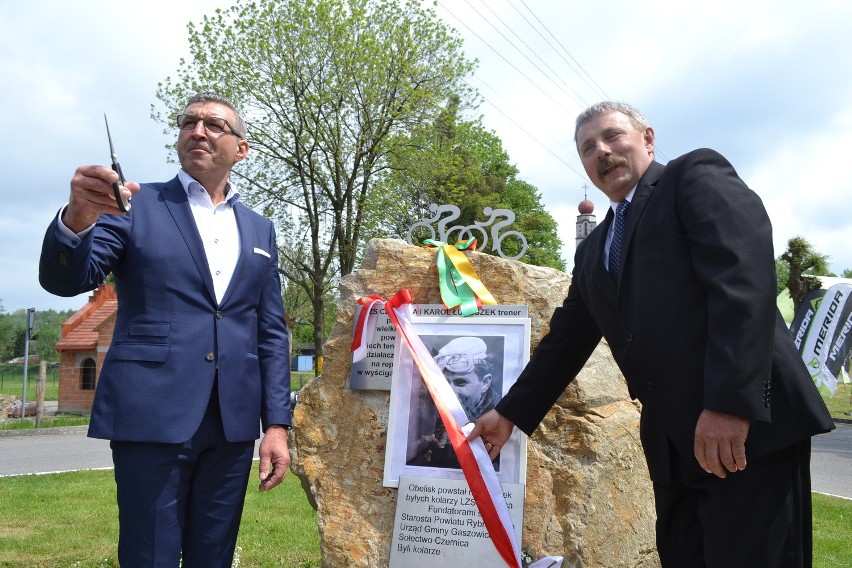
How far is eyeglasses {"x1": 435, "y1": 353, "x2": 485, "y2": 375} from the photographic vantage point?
3.90m

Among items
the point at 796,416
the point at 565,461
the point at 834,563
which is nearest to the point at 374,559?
the point at 565,461

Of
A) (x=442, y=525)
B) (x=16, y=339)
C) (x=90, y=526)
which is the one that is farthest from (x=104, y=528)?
(x=16, y=339)

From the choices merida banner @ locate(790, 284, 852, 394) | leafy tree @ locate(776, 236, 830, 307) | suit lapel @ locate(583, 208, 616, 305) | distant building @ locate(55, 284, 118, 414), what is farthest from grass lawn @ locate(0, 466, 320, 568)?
leafy tree @ locate(776, 236, 830, 307)

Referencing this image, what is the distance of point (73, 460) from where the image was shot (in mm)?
11516

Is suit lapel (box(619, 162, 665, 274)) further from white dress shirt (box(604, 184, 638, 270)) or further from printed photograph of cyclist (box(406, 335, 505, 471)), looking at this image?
printed photograph of cyclist (box(406, 335, 505, 471))

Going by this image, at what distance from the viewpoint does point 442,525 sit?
3.58 meters

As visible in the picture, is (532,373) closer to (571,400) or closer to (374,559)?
(571,400)

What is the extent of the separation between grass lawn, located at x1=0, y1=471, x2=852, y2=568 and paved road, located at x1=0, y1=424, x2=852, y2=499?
185 cm

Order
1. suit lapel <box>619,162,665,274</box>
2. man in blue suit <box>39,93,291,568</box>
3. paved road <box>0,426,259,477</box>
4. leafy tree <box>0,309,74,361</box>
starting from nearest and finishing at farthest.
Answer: suit lapel <box>619,162,665,274</box>, man in blue suit <box>39,93,291,568</box>, paved road <box>0,426,259,477</box>, leafy tree <box>0,309,74,361</box>

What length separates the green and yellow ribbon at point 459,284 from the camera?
13.0 feet

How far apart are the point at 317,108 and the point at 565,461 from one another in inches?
629

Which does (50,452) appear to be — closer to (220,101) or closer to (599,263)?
(220,101)

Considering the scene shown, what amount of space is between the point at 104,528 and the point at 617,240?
552 cm

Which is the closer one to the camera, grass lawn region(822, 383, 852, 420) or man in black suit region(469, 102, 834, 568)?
man in black suit region(469, 102, 834, 568)
